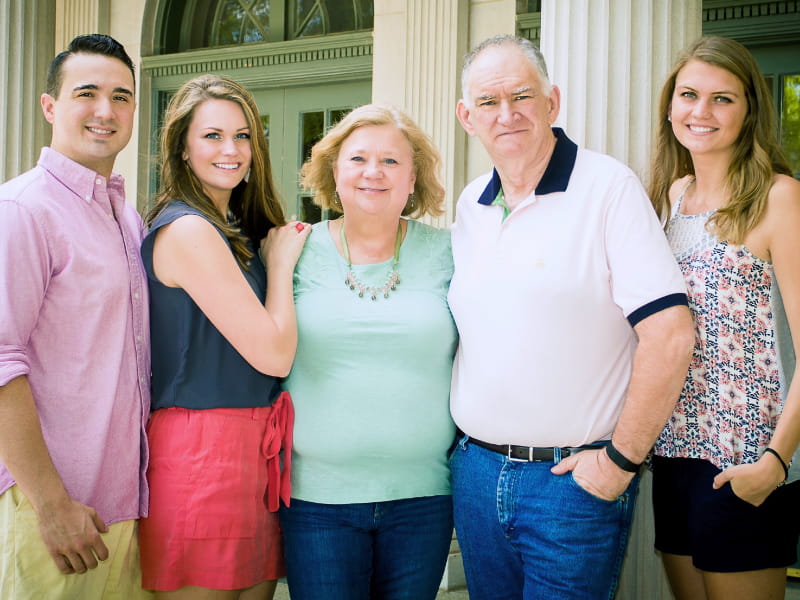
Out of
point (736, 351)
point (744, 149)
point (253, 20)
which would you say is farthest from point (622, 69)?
point (253, 20)

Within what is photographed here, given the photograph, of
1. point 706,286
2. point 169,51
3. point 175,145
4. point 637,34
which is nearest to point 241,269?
point 175,145

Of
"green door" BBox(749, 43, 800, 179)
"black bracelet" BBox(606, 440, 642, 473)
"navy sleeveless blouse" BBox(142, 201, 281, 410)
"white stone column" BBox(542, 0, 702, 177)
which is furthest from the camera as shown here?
"green door" BBox(749, 43, 800, 179)

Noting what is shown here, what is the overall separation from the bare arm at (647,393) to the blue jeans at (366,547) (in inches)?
21.7

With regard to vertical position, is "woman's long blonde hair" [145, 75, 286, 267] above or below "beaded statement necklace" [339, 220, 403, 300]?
above

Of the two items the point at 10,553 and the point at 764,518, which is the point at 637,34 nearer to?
the point at 764,518

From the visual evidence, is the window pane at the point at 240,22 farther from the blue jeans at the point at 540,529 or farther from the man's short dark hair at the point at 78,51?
the blue jeans at the point at 540,529

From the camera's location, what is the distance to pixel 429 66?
14.6ft

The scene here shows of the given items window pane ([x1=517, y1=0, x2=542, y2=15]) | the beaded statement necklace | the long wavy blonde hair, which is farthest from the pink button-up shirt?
window pane ([x1=517, y1=0, x2=542, y2=15])

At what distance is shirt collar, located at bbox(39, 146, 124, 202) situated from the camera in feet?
6.64

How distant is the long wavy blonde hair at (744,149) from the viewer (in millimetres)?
2010

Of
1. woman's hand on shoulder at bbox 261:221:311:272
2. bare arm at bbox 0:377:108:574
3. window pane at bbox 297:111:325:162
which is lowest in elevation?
bare arm at bbox 0:377:108:574

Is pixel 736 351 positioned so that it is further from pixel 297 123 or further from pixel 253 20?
pixel 253 20

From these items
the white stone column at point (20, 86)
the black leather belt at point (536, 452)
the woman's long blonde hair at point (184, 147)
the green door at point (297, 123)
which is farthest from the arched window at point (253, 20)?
the black leather belt at point (536, 452)

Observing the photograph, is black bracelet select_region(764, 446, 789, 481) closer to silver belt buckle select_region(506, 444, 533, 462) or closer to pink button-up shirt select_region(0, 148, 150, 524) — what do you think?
silver belt buckle select_region(506, 444, 533, 462)
